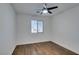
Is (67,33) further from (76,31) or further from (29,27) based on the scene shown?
(29,27)

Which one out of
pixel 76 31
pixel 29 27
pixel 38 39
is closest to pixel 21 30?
pixel 29 27

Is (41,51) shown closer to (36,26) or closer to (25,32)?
(25,32)

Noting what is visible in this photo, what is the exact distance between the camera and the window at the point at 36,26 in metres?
5.63

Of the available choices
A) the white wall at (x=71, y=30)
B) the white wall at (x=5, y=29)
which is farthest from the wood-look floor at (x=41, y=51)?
the white wall at (x=5, y=29)

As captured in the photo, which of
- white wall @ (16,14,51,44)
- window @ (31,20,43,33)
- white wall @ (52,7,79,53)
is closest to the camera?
white wall @ (52,7,79,53)

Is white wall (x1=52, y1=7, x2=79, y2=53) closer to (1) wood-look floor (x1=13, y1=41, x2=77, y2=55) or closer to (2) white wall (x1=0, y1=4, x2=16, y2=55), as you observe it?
(1) wood-look floor (x1=13, y1=41, x2=77, y2=55)

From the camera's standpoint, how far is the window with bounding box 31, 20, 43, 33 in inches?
222

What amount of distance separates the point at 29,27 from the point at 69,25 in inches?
103

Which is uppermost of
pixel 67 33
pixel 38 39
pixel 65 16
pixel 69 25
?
pixel 65 16

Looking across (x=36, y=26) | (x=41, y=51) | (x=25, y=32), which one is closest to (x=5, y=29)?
(x=41, y=51)

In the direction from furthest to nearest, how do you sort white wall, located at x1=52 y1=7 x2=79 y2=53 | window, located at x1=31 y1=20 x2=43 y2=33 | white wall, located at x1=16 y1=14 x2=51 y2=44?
window, located at x1=31 y1=20 x2=43 y2=33, white wall, located at x1=16 y1=14 x2=51 y2=44, white wall, located at x1=52 y1=7 x2=79 y2=53

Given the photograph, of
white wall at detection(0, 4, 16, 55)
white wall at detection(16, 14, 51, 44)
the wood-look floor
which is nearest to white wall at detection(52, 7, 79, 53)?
the wood-look floor
